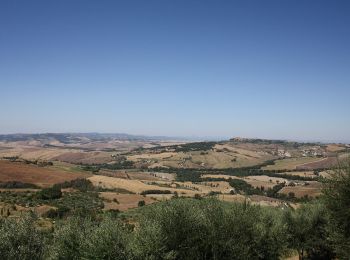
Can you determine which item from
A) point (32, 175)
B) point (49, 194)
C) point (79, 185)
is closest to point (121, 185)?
point (79, 185)

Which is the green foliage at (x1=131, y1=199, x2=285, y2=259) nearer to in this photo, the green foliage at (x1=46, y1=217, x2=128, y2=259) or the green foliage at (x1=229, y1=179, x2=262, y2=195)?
the green foliage at (x1=46, y1=217, x2=128, y2=259)

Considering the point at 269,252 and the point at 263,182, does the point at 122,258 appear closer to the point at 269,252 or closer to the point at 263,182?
the point at 269,252

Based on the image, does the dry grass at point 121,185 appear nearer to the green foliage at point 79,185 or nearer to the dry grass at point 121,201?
the green foliage at point 79,185

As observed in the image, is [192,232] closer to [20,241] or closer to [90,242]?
[90,242]

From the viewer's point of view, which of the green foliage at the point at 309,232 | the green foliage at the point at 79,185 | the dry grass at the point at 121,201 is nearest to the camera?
the green foliage at the point at 309,232

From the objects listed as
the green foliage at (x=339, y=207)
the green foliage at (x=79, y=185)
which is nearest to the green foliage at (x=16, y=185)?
the green foliage at (x=79, y=185)

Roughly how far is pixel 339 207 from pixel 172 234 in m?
16.2

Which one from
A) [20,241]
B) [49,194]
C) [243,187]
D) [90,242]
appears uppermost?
[20,241]

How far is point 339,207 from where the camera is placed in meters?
36.2

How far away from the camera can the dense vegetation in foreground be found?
2852 centimetres

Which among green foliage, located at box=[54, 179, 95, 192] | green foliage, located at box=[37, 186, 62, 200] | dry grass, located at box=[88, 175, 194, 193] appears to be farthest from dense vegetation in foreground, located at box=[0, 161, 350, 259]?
dry grass, located at box=[88, 175, 194, 193]

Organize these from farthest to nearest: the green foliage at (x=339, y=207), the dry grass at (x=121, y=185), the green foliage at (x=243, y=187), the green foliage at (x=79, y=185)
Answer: the green foliage at (x=243, y=187) < the dry grass at (x=121, y=185) < the green foliage at (x=79, y=185) < the green foliage at (x=339, y=207)

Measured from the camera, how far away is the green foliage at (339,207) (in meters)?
35.2

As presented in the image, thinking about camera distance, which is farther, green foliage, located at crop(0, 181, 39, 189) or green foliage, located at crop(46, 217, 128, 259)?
green foliage, located at crop(0, 181, 39, 189)
